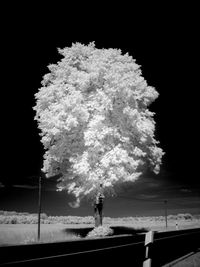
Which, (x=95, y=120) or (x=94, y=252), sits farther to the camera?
(x=95, y=120)

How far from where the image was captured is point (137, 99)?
85.9 feet

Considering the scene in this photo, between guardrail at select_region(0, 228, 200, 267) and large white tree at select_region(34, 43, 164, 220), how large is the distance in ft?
31.4

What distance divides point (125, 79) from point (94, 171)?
6.98m

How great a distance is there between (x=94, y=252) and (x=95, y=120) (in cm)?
1542

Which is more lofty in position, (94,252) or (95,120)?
(95,120)

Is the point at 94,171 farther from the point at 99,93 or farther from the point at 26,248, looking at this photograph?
the point at 26,248

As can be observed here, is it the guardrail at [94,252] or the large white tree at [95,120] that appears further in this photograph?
the large white tree at [95,120]

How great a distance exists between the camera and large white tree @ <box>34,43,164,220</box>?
23078 millimetres

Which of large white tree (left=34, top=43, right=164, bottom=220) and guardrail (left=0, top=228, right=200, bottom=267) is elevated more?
large white tree (left=34, top=43, right=164, bottom=220)

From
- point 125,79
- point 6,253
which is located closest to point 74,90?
point 125,79

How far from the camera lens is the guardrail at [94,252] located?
21.6 feet

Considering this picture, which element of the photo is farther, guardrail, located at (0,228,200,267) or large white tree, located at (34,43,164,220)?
large white tree, located at (34,43,164,220)

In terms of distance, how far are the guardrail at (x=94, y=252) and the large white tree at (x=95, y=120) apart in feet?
31.4

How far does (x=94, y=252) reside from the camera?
831 cm
